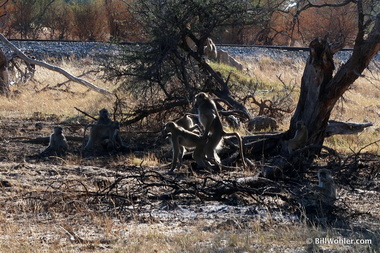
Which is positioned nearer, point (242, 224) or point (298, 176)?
point (242, 224)

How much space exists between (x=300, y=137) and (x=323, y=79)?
108 centimetres

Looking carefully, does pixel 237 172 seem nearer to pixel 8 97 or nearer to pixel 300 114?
pixel 300 114

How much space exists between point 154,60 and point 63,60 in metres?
10.9

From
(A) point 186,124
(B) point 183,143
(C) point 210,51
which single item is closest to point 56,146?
(A) point 186,124

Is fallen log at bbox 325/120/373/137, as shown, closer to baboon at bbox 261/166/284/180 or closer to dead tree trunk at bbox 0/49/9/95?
baboon at bbox 261/166/284/180

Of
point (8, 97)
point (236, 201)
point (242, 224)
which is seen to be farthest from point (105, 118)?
point (8, 97)

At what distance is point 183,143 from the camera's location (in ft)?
32.8

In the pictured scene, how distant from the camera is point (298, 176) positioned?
9438mm

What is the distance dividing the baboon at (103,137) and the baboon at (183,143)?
212 centimetres

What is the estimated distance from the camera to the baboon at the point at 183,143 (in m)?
9.86

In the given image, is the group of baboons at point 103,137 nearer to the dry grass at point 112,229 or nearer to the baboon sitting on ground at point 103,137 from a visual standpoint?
the baboon sitting on ground at point 103,137

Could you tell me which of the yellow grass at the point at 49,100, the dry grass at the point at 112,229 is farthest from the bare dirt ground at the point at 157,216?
the yellow grass at the point at 49,100

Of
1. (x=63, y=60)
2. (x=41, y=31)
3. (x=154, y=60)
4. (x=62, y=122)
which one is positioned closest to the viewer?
Answer: (x=154, y=60)

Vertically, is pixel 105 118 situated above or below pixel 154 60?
below
